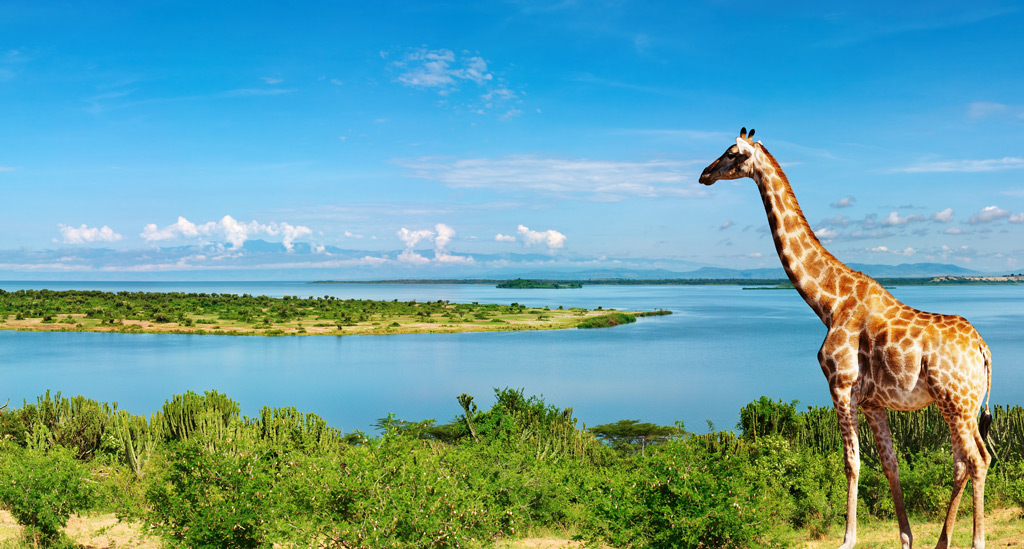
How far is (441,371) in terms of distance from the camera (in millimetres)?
46500

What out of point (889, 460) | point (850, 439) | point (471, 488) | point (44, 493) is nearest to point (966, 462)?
point (889, 460)

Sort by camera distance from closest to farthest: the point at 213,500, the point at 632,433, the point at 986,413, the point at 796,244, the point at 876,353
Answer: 1. the point at 876,353
2. the point at 986,413
3. the point at 796,244
4. the point at 213,500
5. the point at 632,433

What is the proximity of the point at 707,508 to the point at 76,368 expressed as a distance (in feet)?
163

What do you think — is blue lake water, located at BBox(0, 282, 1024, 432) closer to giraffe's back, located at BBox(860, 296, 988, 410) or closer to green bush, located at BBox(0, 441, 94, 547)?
green bush, located at BBox(0, 441, 94, 547)

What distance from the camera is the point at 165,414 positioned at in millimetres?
20953

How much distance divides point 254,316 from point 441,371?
142 ft

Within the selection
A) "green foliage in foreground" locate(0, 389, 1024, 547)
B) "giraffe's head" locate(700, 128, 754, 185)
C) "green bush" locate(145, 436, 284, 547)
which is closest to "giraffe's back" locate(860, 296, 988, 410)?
"giraffe's head" locate(700, 128, 754, 185)

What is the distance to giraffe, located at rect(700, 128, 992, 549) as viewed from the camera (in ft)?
18.8

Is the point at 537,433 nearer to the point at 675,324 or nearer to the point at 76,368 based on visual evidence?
the point at 76,368

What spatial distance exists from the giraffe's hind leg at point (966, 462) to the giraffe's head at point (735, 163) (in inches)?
105

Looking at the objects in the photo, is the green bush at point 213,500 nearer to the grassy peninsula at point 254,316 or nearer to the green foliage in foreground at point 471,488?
the green foliage in foreground at point 471,488

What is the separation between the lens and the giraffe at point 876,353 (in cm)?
573

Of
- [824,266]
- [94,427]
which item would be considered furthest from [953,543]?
[94,427]

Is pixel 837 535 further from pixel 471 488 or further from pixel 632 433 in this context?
pixel 632 433
